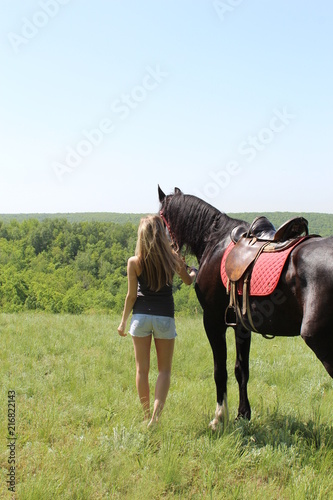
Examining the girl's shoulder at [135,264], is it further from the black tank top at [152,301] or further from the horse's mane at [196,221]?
the horse's mane at [196,221]

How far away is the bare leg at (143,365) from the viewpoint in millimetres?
→ 3828

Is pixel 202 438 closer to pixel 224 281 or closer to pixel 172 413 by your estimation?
pixel 172 413

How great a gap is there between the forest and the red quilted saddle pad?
41.0 meters

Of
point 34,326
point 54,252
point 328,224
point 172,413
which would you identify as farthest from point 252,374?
point 328,224

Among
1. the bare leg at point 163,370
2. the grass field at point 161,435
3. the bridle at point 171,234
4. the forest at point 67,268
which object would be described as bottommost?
the forest at point 67,268

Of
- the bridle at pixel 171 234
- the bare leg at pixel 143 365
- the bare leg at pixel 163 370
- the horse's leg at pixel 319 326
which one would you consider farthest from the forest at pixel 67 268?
the horse's leg at pixel 319 326

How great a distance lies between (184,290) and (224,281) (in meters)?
54.6

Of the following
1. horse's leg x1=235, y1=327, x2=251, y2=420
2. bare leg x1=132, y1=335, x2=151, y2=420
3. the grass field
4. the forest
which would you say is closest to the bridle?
horse's leg x1=235, y1=327, x2=251, y2=420

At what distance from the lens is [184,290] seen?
58312 mm

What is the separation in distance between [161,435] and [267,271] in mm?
1590

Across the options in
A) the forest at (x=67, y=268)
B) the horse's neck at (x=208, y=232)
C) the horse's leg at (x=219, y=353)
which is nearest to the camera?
the horse's leg at (x=219, y=353)

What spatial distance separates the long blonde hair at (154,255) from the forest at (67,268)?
40.7 m

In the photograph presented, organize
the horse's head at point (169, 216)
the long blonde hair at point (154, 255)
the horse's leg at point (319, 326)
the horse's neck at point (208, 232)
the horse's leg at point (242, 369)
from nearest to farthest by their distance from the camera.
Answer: the horse's leg at point (319, 326)
the long blonde hair at point (154, 255)
the horse's leg at point (242, 369)
the horse's neck at point (208, 232)
the horse's head at point (169, 216)

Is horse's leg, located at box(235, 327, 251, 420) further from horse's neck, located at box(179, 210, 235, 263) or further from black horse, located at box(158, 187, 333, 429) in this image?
horse's neck, located at box(179, 210, 235, 263)
